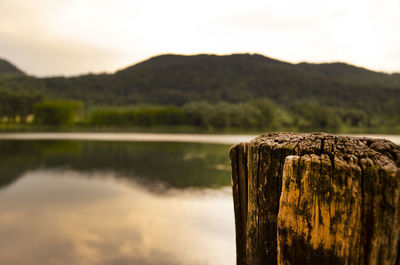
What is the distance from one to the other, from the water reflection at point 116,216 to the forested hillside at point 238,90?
207ft

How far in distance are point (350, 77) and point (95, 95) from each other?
122441 mm

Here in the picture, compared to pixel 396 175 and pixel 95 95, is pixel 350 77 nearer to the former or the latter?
pixel 95 95

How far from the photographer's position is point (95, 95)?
141 metres

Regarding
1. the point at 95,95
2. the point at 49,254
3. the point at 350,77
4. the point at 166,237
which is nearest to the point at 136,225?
the point at 166,237

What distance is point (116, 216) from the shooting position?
7961 millimetres

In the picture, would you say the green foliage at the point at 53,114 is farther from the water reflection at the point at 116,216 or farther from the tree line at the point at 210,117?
the water reflection at the point at 116,216

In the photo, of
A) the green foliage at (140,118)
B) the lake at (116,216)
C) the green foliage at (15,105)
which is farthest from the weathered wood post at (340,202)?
the green foliage at (15,105)

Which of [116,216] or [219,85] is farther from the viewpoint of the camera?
[219,85]

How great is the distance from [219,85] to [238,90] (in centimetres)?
1480

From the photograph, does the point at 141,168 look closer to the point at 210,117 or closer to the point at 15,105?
the point at 210,117

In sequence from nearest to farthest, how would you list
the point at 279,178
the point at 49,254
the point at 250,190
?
the point at 279,178, the point at 250,190, the point at 49,254

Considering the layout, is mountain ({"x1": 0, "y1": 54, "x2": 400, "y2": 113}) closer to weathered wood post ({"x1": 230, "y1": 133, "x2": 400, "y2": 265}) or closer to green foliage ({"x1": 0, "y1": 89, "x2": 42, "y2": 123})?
green foliage ({"x1": 0, "y1": 89, "x2": 42, "y2": 123})

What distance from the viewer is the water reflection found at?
223 inches

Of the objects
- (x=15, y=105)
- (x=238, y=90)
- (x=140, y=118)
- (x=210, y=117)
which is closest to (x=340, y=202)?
(x=210, y=117)
